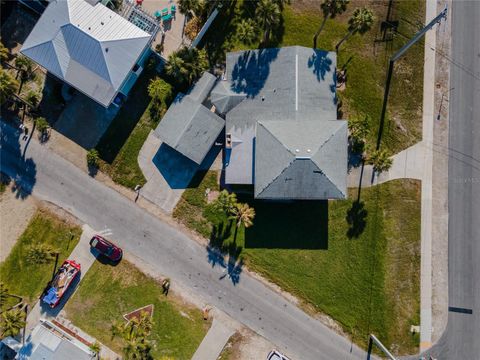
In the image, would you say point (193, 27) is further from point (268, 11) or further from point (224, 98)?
point (268, 11)

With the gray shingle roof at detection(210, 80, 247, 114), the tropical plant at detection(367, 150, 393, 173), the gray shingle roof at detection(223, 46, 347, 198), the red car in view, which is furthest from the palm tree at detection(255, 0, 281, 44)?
the red car

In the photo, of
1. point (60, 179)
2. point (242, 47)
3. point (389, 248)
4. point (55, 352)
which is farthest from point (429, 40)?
point (55, 352)

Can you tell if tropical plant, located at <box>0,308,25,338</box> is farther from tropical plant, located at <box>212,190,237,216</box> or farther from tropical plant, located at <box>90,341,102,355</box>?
tropical plant, located at <box>212,190,237,216</box>

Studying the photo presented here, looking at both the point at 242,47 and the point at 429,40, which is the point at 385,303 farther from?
the point at 242,47

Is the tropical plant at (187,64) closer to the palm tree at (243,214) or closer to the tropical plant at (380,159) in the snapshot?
the palm tree at (243,214)

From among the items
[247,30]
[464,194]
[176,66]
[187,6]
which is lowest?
[176,66]

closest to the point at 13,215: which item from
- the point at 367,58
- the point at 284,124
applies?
the point at 284,124
